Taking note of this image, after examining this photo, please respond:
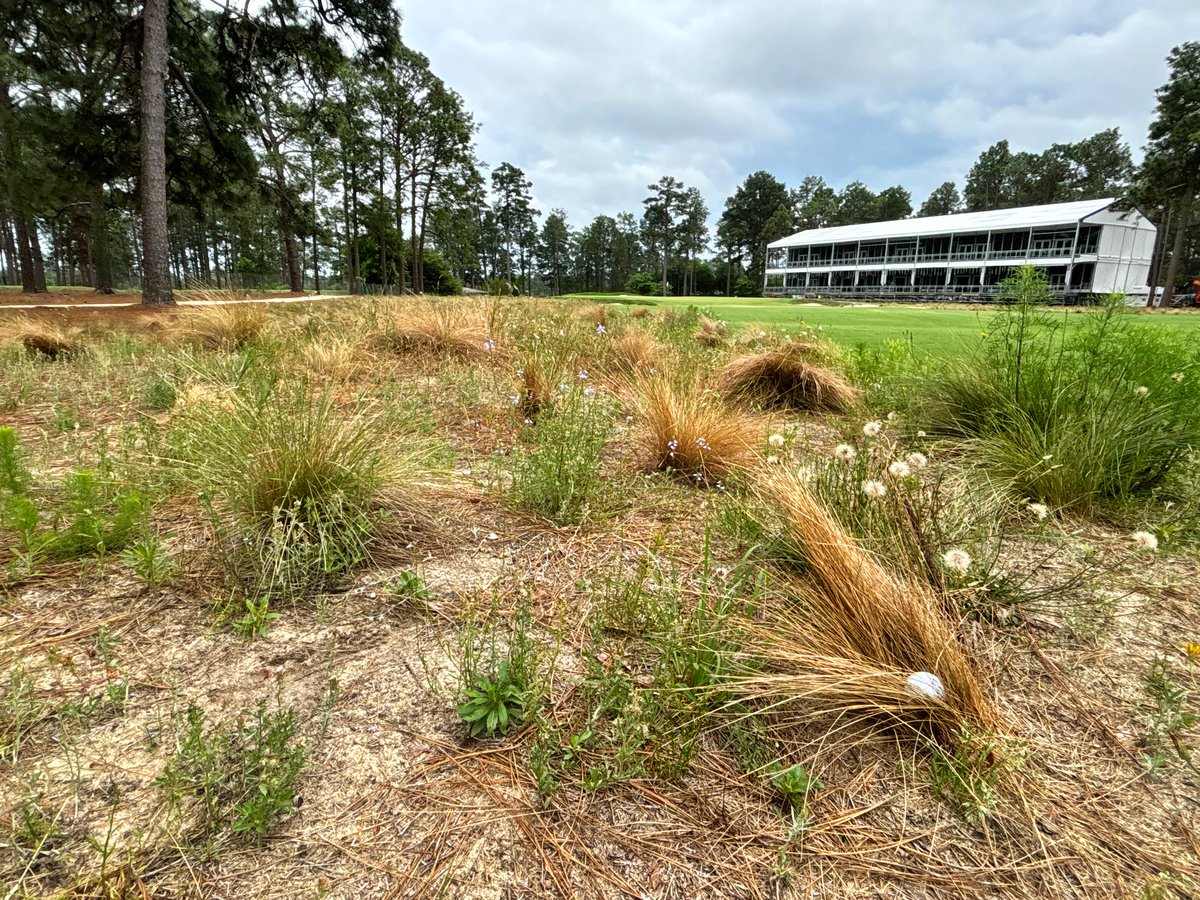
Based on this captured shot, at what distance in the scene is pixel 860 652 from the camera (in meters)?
1.29

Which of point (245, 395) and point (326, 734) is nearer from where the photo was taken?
point (326, 734)

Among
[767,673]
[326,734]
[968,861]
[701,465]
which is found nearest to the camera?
[968,861]

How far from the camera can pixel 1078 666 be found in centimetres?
137

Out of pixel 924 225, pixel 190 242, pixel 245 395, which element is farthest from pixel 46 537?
pixel 190 242

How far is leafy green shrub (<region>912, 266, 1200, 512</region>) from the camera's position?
2.26m

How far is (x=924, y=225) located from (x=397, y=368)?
50335mm

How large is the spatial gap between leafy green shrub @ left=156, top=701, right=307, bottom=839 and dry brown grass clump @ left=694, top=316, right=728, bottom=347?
17.7ft

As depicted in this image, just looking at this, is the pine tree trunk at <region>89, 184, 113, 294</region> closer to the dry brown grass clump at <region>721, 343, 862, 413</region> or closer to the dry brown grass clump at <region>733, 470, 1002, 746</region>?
the dry brown grass clump at <region>721, 343, 862, 413</region>

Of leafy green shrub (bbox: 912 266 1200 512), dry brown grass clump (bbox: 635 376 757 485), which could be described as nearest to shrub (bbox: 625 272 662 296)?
leafy green shrub (bbox: 912 266 1200 512)

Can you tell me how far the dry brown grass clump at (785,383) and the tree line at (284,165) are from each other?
2.27 m

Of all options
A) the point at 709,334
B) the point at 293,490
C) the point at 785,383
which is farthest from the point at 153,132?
the point at 785,383

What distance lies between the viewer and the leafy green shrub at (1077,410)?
226 centimetres

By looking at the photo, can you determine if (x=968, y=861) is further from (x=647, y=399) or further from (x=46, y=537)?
(x=46, y=537)

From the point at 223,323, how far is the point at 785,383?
493cm
